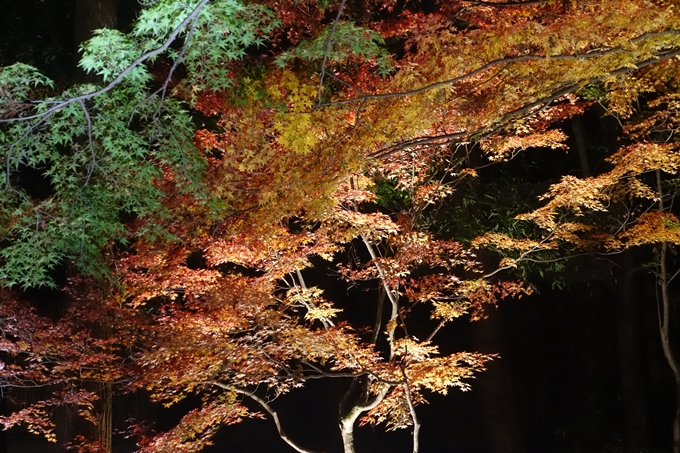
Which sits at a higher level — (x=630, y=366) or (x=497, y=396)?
(x=630, y=366)

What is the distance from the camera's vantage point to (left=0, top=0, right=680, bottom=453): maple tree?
13.5ft

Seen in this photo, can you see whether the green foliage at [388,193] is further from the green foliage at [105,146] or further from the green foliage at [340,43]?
the green foliage at [340,43]

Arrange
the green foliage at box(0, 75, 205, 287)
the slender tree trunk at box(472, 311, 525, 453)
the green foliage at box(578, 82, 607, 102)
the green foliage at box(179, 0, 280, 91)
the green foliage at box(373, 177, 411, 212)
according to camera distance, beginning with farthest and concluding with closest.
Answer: the slender tree trunk at box(472, 311, 525, 453) → the green foliage at box(373, 177, 411, 212) → the green foliage at box(578, 82, 607, 102) → the green foliage at box(0, 75, 205, 287) → the green foliage at box(179, 0, 280, 91)

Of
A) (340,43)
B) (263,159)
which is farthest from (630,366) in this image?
(340,43)

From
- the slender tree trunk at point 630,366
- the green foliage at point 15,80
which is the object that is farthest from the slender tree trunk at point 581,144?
the green foliage at point 15,80

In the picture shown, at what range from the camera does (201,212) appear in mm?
5254

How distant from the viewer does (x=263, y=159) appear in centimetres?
475

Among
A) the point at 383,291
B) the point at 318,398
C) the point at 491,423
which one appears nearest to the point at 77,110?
the point at 383,291

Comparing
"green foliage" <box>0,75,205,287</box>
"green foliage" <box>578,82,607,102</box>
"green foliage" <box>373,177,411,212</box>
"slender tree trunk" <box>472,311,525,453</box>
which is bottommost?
"slender tree trunk" <box>472,311,525,453</box>

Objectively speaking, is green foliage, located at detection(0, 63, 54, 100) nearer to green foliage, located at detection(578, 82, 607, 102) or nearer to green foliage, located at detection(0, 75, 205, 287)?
green foliage, located at detection(0, 75, 205, 287)

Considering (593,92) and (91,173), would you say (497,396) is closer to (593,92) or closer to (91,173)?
(593,92)

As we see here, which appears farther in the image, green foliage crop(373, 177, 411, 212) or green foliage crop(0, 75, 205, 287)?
green foliage crop(373, 177, 411, 212)

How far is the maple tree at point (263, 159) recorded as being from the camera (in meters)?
4.10

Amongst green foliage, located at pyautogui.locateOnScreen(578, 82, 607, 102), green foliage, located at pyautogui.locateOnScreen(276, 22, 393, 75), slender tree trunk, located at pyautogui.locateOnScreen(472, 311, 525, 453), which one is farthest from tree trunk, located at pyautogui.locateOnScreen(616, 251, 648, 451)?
green foliage, located at pyautogui.locateOnScreen(276, 22, 393, 75)
